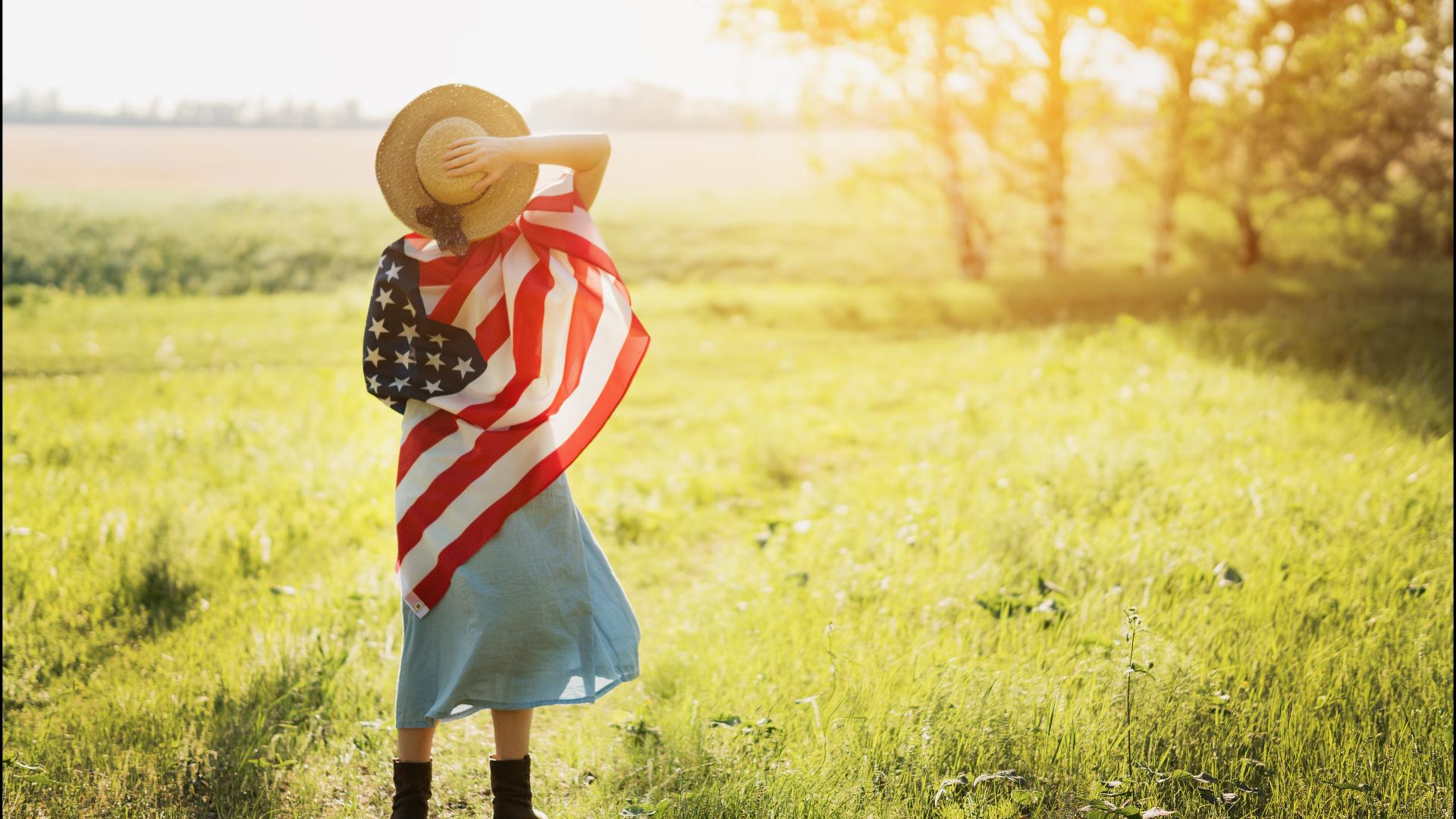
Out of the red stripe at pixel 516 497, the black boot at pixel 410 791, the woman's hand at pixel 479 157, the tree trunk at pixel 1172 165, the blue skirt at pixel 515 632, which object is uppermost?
the tree trunk at pixel 1172 165

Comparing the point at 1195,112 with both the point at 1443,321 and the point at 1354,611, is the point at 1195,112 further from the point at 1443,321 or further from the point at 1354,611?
the point at 1354,611

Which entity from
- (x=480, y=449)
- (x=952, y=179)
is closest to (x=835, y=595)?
(x=480, y=449)

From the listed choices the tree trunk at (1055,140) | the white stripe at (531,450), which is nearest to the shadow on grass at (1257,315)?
the tree trunk at (1055,140)

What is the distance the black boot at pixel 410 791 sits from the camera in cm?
312

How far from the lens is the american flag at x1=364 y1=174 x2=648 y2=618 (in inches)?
121

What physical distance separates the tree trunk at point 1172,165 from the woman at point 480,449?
1646 cm

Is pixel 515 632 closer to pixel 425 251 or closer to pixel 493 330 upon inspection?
pixel 493 330

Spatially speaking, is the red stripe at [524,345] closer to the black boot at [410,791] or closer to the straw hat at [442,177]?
the straw hat at [442,177]

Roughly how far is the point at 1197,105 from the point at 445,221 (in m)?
19.9

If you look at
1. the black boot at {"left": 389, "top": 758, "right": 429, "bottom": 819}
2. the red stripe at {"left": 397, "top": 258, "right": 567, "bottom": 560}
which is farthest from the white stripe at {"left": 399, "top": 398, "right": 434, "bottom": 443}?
the black boot at {"left": 389, "top": 758, "right": 429, "bottom": 819}

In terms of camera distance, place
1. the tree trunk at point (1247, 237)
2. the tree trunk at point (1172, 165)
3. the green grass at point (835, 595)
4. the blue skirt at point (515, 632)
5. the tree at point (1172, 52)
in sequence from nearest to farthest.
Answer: the blue skirt at point (515, 632) → the green grass at point (835, 595) → the tree at point (1172, 52) → the tree trunk at point (1172, 165) → the tree trunk at point (1247, 237)

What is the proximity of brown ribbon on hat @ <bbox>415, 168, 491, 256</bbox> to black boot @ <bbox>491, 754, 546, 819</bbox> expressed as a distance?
4.91ft

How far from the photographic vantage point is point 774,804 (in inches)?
127

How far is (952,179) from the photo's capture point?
60.7ft
